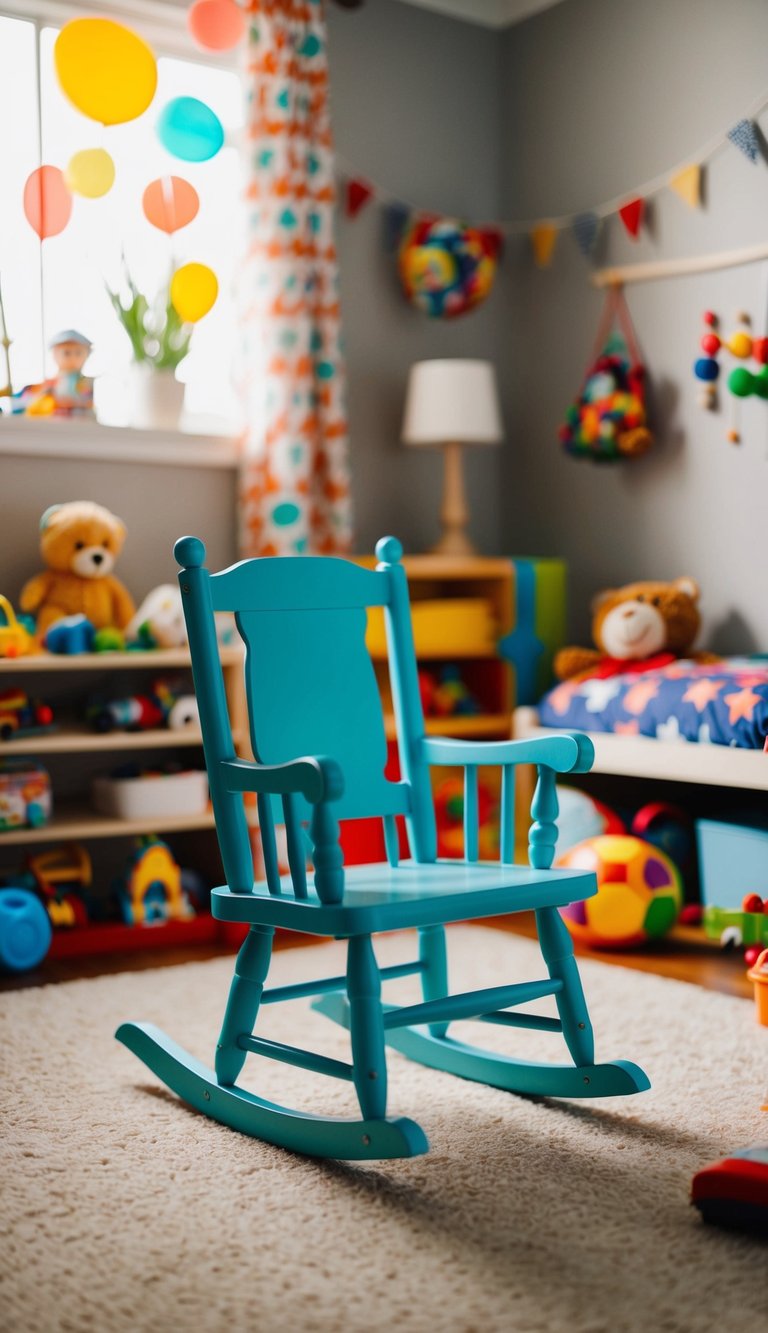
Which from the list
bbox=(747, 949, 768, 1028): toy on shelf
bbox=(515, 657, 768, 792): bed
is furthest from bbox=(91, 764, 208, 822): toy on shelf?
bbox=(747, 949, 768, 1028): toy on shelf

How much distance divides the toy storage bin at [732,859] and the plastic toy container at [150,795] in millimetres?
1135

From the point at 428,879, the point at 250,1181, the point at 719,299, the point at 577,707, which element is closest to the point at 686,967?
the point at 577,707

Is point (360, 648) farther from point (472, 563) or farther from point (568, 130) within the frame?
point (568, 130)

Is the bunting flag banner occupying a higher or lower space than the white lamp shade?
higher

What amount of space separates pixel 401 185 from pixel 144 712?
70.8 inches

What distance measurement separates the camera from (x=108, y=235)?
10.9 feet

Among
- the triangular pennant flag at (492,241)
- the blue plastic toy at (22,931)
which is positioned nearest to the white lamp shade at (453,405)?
the triangular pennant flag at (492,241)

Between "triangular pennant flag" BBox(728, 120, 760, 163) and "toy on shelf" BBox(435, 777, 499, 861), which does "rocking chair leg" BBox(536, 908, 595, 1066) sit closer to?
"toy on shelf" BBox(435, 777, 499, 861)

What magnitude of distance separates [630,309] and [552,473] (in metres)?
0.53

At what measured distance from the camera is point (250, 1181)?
1.66m

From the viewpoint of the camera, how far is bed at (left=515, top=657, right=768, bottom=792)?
276 cm

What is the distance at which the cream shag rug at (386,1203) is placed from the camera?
134 centimetres

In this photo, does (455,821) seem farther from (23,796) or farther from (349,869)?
(349,869)

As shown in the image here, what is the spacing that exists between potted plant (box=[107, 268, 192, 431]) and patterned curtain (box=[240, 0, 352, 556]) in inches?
7.9
